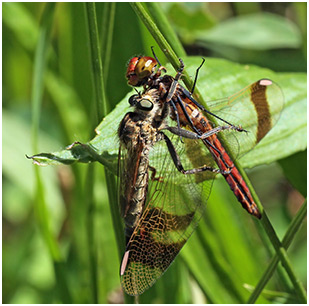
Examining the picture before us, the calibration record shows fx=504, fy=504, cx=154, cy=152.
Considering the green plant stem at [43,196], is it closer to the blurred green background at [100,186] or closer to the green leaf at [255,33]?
the blurred green background at [100,186]

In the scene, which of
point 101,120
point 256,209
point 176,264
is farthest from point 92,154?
point 176,264

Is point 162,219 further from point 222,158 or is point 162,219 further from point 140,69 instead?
point 140,69

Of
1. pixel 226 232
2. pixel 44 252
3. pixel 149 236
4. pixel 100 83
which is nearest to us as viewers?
pixel 100 83

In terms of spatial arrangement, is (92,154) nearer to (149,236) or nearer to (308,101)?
(149,236)

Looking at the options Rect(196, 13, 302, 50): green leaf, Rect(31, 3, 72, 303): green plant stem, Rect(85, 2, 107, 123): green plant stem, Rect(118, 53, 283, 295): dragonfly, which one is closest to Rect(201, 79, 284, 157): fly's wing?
Rect(118, 53, 283, 295): dragonfly

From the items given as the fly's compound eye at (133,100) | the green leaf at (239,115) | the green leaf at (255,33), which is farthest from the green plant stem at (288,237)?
the green leaf at (255,33)

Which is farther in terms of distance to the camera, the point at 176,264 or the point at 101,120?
the point at 176,264

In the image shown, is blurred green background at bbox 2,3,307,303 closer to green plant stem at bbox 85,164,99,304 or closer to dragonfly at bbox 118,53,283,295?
green plant stem at bbox 85,164,99,304

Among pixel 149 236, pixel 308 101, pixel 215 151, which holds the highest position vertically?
pixel 308 101
